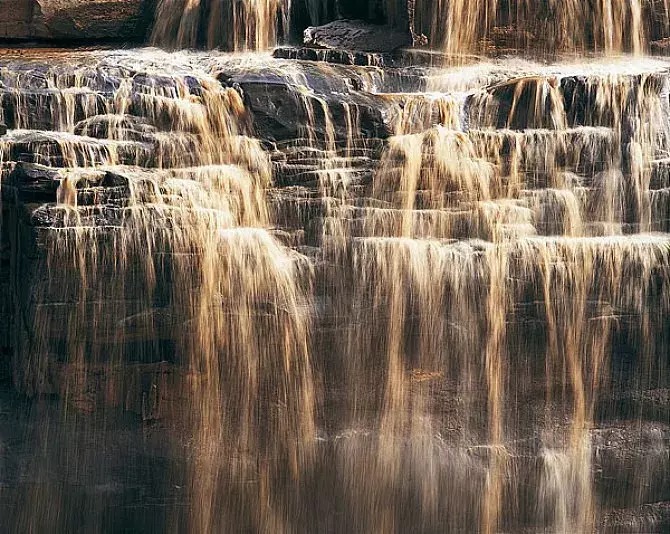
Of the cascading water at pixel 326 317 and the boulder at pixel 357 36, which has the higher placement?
the boulder at pixel 357 36

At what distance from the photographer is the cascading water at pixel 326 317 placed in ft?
34.2

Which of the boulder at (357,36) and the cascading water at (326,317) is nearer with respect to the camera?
the cascading water at (326,317)

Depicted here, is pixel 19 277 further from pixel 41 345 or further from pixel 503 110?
pixel 503 110

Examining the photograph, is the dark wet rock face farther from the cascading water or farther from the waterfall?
the cascading water

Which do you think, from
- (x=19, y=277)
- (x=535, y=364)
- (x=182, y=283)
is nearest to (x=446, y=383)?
(x=535, y=364)

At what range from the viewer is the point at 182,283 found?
10.4 m

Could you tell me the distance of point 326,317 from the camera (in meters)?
10.6

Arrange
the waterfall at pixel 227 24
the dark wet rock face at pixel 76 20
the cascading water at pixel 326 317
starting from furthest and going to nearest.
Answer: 1. the dark wet rock face at pixel 76 20
2. the waterfall at pixel 227 24
3. the cascading water at pixel 326 317

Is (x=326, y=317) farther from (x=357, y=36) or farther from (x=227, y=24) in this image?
(x=227, y=24)

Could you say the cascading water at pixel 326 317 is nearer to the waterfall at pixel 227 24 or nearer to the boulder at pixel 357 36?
the boulder at pixel 357 36

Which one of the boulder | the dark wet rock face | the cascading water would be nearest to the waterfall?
the boulder

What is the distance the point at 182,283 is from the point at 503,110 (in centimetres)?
426

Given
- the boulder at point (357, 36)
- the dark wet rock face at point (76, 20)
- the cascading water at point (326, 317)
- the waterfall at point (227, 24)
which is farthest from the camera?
the dark wet rock face at point (76, 20)

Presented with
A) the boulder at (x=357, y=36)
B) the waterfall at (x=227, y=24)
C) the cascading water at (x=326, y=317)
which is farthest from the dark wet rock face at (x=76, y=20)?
the cascading water at (x=326, y=317)
